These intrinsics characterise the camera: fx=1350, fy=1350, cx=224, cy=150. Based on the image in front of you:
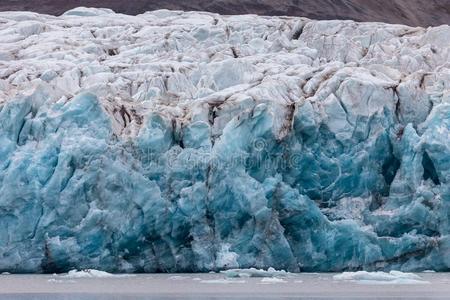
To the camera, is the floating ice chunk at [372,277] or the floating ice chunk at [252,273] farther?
the floating ice chunk at [252,273]

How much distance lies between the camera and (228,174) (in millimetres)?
23141

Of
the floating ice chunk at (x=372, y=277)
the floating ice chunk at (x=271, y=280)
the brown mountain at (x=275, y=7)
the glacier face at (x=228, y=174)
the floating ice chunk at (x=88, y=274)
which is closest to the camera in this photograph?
the floating ice chunk at (x=271, y=280)


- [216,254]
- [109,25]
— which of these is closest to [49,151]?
[216,254]

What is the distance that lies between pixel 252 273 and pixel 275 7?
22273mm

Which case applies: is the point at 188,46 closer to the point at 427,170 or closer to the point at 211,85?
the point at 211,85

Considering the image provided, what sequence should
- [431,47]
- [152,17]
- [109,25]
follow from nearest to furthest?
[431,47] → [109,25] → [152,17]

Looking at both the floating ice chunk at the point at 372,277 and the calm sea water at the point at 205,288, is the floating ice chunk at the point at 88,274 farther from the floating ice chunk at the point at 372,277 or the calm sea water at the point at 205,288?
the floating ice chunk at the point at 372,277

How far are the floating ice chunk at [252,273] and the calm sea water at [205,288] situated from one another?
0.65 ft

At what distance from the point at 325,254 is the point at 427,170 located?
7.94 ft

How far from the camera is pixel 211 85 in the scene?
25.9 metres

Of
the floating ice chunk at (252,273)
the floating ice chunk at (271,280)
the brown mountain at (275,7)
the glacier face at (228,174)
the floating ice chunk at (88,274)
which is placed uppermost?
the glacier face at (228,174)

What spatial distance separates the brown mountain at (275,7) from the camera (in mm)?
41906

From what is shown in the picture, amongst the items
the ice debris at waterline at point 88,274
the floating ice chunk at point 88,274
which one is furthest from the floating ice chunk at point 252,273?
the ice debris at waterline at point 88,274

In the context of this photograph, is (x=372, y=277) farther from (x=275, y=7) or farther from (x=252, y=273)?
Answer: (x=275, y=7)
